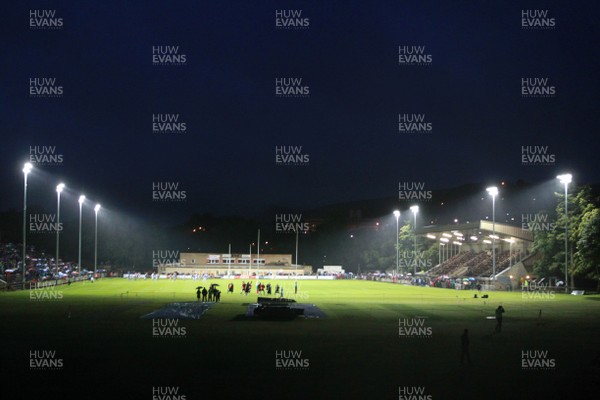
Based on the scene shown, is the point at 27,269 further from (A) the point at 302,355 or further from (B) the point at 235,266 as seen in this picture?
(A) the point at 302,355

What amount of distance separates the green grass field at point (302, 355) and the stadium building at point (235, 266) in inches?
3804

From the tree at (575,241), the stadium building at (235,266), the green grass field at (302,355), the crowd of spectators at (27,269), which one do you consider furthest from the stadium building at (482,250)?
the crowd of spectators at (27,269)

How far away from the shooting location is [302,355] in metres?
26.0

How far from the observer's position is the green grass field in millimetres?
19797

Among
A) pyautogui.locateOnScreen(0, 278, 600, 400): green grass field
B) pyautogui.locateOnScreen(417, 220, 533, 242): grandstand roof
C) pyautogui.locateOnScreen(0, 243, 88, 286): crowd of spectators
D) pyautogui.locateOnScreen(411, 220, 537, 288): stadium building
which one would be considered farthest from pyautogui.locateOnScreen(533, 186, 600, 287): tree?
pyautogui.locateOnScreen(0, 243, 88, 286): crowd of spectators

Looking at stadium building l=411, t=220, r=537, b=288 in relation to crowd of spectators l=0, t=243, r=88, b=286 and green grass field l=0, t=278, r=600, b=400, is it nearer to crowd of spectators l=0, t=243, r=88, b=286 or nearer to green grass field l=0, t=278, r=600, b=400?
green grass field l=0, t=278, r=600, b=400

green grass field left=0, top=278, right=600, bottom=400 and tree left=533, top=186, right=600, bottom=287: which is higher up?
tree left=533, top=186, right=600, bottom=287

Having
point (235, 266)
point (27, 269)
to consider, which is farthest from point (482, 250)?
point (27, 269)

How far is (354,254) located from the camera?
555ft

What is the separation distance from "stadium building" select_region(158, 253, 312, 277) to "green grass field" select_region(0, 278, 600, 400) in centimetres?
9662

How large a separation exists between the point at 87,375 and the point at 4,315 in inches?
931

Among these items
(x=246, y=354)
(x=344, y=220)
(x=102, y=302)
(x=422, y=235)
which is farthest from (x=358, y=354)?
(x=344, y=220)

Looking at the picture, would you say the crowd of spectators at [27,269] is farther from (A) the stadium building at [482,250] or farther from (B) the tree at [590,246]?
(B) the tree at [590,246]

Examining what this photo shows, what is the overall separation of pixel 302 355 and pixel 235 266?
128m
